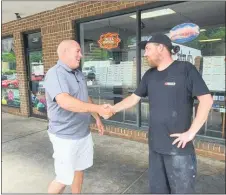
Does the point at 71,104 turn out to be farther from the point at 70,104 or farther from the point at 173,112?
the point at 173,112

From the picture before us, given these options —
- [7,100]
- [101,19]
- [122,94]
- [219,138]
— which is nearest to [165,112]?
[219,138]

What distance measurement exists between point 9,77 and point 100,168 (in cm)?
596

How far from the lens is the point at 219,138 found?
437cm

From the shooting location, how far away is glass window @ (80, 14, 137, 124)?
5356mm

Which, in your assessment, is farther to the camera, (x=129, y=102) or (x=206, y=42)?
(x=206, y=42)

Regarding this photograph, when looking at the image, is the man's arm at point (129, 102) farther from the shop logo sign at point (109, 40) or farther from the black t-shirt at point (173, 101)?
the shop logo sign at point (109, 40)

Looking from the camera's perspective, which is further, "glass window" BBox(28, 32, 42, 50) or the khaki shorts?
"glass window" BBox(28, 32, 42, 50)

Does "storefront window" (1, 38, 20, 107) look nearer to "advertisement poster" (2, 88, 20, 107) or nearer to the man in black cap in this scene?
"advertisement poster" (2, 88, 20, 107)

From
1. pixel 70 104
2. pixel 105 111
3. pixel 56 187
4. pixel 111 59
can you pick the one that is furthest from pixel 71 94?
pixel 111 59

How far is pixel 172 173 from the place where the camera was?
2459 mm

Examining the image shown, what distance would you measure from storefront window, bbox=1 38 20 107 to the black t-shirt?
266 inches

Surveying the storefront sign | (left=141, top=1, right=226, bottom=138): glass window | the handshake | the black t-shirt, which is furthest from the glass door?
the black t-shirt

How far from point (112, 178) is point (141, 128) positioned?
1837mm

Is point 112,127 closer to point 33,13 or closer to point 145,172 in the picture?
point 145,172
